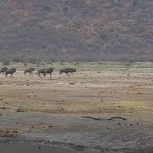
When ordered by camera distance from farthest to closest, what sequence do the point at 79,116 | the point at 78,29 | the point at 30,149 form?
1. the point at 78,29
2. the point at 79,116
3. the point at 30,149

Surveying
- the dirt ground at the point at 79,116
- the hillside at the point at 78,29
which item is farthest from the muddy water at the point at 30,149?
the hillside at the point at 78,29

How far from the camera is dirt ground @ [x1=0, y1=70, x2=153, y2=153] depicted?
2203cm

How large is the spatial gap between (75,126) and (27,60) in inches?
3088

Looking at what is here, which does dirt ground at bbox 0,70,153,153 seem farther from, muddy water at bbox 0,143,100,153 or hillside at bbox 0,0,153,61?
hillside at bbox 0,0,153,61

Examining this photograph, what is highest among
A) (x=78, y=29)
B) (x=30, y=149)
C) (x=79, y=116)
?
(x=78, y=29)

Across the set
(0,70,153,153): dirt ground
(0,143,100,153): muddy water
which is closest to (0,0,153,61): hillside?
(0,70,153,153): dirt ground

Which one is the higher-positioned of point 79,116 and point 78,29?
point 78,29

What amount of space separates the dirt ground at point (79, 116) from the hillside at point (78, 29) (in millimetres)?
76229

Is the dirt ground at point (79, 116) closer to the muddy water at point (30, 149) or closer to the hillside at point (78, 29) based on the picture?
the muddy water at point (30, 149)

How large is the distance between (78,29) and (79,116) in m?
114

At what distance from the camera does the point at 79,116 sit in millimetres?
27531

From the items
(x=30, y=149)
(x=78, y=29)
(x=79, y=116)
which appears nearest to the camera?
(x=30, y=149)

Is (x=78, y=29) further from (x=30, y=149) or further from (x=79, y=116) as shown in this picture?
(x=30, y=149)

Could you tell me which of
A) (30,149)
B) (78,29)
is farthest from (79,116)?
(78,29)
